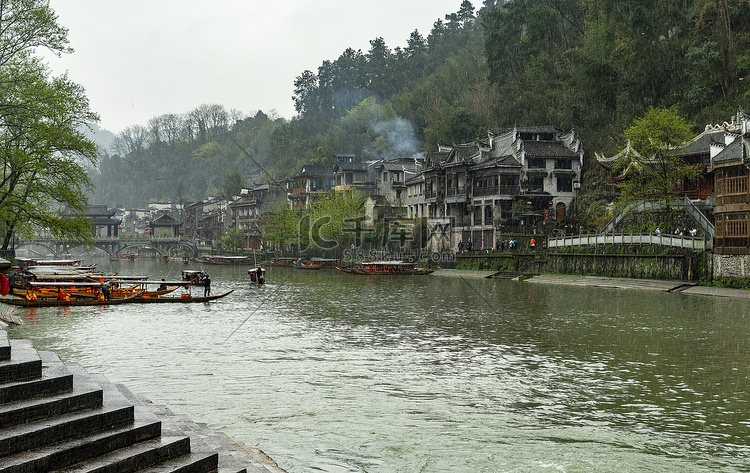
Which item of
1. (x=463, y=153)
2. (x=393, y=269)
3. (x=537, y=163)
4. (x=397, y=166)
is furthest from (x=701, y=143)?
(x=397, y=166)

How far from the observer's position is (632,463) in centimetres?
1309

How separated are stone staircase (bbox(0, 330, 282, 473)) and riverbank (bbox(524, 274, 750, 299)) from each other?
41342 millimetres

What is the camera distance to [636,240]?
54.5 meters

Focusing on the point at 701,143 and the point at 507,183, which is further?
the point at 507,183

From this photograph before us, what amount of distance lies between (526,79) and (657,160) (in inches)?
1581

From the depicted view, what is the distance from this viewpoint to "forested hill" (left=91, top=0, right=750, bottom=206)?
225 feet

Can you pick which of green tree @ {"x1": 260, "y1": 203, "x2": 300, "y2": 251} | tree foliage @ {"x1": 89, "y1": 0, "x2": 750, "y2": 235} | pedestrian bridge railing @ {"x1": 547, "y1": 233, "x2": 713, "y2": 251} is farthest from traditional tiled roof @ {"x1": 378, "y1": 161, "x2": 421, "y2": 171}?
pedestrian bridge railing @ {"x1": 547, "y1": 233, "x2": 713, "y2": 251}

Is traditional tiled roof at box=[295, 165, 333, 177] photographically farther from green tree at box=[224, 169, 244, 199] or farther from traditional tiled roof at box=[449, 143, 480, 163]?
traditional tiled roof at box=[449, 143, 480, 163]

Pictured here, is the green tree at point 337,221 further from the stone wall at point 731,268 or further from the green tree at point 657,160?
the stone wall at point 731,268

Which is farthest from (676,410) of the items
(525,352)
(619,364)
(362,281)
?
(362,281)

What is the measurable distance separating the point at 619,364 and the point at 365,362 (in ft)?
28.0

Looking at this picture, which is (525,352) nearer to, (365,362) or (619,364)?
(619,364)

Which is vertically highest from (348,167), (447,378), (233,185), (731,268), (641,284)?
(233,185)

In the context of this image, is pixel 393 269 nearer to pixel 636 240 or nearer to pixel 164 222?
pixel 636 240
